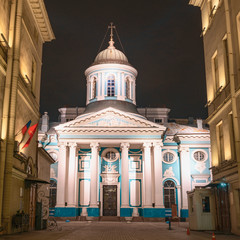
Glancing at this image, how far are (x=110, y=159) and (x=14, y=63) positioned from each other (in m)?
26.9

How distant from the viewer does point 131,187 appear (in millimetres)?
40688

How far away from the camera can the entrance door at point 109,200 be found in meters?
39.8

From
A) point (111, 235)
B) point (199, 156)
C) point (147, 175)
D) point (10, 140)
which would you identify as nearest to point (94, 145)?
point (147, 175)

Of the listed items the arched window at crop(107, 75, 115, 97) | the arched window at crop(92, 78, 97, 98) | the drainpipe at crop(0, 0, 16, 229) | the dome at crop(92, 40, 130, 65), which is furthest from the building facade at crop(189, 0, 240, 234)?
the arched window at crop(92, 78, 97, 98)

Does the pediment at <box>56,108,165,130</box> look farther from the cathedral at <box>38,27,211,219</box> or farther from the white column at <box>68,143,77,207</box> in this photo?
the white column at <box>68,143,77,207</box>

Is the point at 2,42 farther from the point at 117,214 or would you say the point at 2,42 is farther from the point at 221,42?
the point at 117,214

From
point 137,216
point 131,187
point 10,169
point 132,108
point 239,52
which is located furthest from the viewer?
point 132,108

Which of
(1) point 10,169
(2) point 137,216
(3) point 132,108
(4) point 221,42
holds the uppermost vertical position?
(3) point 132,108

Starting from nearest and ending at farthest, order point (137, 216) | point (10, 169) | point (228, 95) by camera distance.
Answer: point (10, 169), point (228, 95), point (137, 216)

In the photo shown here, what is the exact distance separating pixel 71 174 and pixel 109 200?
5421mm

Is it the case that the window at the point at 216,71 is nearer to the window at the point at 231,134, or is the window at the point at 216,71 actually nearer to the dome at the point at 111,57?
the window at the point at 231,134

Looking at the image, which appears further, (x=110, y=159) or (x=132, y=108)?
(x=132, y=108)

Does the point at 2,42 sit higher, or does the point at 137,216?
the point at 2,42

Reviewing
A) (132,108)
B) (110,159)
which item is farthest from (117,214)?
(132,108)
